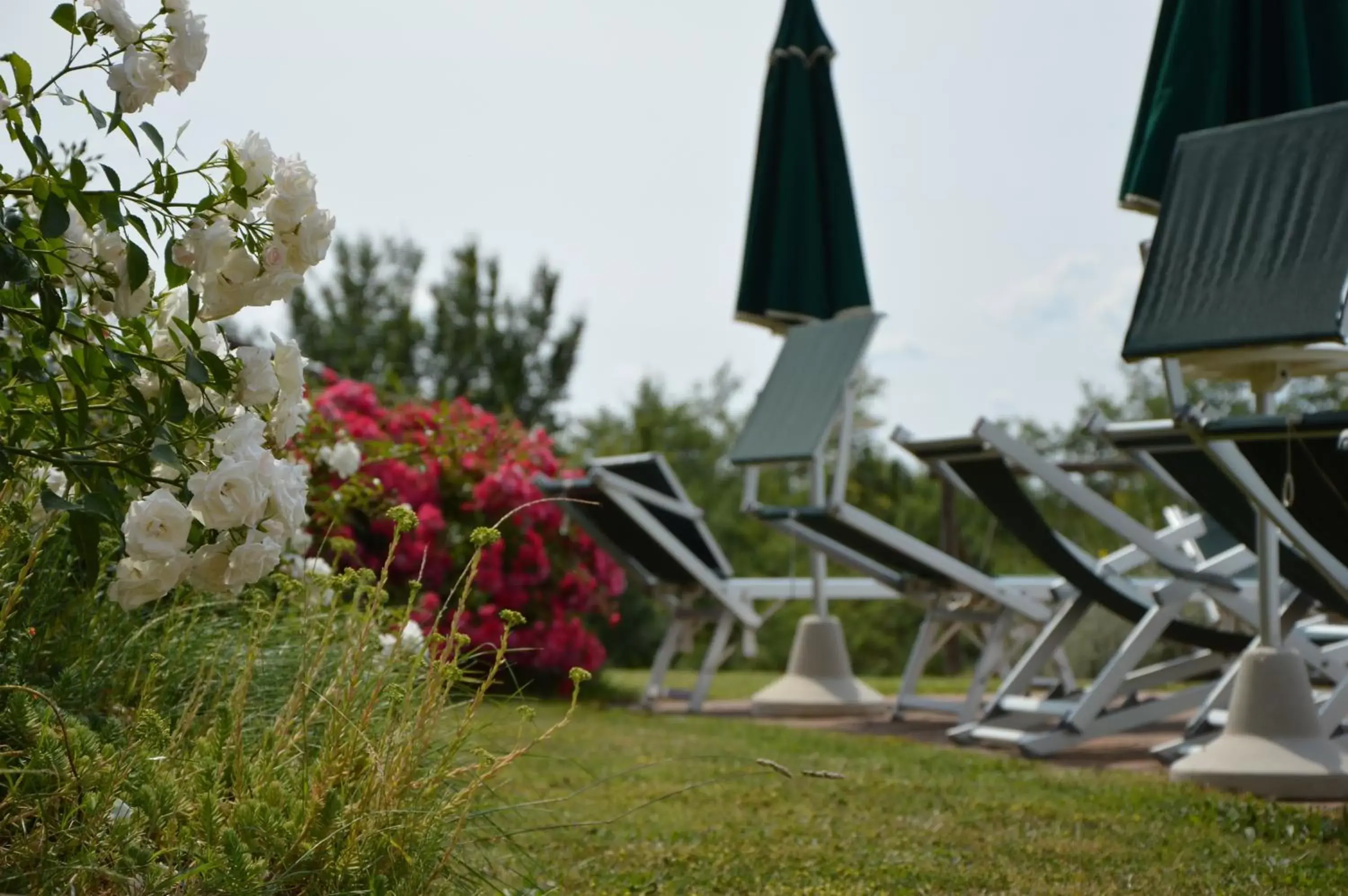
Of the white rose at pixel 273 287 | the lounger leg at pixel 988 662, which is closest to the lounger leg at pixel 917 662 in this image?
the lounger leg at pixel 988 662

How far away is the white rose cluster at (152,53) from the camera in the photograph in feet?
Answer: 5.33

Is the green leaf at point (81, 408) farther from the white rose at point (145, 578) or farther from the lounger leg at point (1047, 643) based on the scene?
the lounger leg at point (1047, 643)

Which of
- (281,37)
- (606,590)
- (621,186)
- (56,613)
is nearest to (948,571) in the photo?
(606,590)

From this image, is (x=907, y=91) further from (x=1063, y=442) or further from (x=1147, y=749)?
(x=1063, y=442)

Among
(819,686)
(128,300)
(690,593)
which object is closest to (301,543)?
(128,300)

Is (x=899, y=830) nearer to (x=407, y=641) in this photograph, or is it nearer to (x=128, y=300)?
(x=407, y=641)

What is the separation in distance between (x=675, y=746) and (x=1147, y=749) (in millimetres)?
1596

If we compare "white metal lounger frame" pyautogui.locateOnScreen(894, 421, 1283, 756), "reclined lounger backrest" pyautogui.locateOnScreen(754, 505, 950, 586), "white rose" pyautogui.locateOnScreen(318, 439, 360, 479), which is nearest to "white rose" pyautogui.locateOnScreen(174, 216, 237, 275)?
"white rose" pyautogui.locateOnScreen(318, 439, 360, 479)

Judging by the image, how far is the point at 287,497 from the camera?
1.59 m

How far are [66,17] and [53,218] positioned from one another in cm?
30

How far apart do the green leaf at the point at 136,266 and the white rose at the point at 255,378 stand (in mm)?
146

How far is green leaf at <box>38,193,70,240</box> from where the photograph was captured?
55.2 inches

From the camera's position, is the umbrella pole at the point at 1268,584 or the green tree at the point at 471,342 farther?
the green tree at the point at 471,342

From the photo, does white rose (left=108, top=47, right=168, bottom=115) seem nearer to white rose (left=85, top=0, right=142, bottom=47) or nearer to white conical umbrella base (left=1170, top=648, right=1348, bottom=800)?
white rose (left=85, top=0, right=142, bottom=47)
